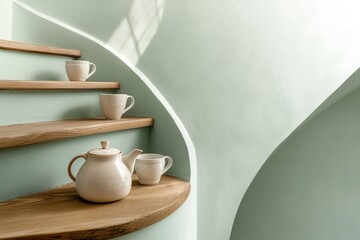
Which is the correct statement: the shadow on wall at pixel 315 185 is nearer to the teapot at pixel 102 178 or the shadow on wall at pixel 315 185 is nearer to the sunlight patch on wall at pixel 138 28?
the sunlight patch on wall at pixel 138 28

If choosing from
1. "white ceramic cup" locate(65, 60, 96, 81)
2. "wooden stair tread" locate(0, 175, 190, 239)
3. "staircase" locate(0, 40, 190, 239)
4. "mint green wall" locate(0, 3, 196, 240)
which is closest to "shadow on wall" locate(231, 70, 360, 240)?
"mint green wall" locate(0, 3, 196, 240)

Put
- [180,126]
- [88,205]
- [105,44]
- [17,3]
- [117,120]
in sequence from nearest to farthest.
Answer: [88,205], [117,120], [180,126], [105,44], [17,3]

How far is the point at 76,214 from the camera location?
101cm

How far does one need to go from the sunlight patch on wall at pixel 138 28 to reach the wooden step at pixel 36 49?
0.80ft

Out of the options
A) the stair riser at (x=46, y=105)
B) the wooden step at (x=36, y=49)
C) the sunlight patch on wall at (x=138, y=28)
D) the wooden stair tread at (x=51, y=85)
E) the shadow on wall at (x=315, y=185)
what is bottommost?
the shadow on wall at (x=315, y=185)

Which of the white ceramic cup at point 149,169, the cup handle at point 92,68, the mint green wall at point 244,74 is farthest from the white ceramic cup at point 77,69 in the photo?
the white ceramic cup at point 149,169

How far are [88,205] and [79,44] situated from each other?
3.63ft

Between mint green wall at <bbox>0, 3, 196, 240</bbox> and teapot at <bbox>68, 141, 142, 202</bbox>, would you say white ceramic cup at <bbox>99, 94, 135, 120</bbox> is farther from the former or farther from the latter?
Answer: teapot at <bbox>68, 141, 142, 202</bbox>

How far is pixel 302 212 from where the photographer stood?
344cm

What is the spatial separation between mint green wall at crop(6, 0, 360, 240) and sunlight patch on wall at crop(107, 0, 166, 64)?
0.12 m

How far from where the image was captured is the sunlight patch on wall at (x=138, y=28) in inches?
70.4

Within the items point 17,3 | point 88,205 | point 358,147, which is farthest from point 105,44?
point 358,147

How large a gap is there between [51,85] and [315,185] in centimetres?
289

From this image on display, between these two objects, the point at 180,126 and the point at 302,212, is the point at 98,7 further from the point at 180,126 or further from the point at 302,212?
the point at 302,212
